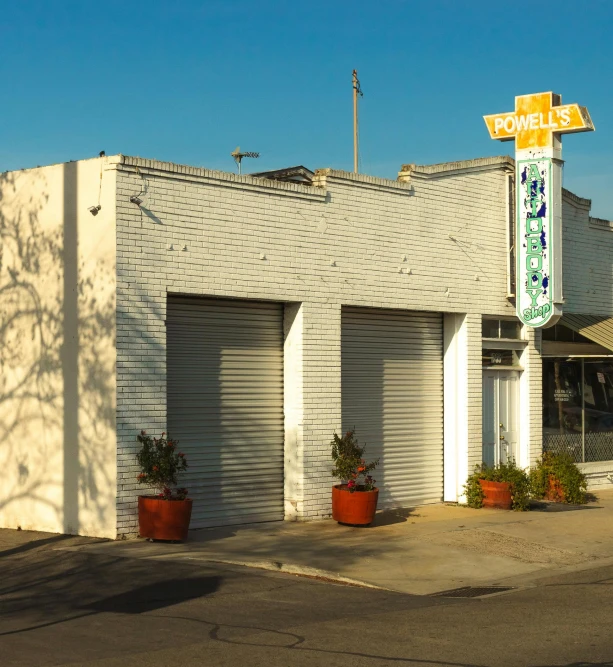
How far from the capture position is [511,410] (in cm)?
1923

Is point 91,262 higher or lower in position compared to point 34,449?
higher

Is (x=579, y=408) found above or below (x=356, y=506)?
above

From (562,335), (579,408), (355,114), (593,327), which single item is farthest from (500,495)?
(355,114)

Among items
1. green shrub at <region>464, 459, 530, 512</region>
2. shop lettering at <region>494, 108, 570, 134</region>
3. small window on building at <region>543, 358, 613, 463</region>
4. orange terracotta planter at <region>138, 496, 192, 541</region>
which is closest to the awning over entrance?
A: small window on building at <region>543, 358, 613, 463</region>

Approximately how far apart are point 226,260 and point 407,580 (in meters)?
5.15

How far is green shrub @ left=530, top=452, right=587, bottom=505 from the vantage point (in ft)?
60.5

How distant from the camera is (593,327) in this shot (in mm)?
20344

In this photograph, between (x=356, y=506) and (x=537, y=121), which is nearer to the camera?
(x=356, y=506)

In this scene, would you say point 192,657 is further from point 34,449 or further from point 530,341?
point 530,341

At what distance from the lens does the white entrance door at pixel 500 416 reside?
18.7m

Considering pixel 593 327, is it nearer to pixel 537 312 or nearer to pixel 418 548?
pixel 537 312

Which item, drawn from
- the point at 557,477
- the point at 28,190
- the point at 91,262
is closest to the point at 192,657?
the point at 91,262

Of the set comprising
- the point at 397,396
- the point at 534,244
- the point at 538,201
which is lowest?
the point at 397,396

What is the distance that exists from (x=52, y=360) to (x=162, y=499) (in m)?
2.54
